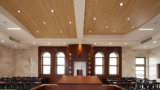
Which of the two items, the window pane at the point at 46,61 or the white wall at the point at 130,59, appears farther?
the window pane at the point at 46,61

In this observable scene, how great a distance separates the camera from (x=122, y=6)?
777 cm

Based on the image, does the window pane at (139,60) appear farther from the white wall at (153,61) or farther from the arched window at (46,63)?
the arched window at (46,63)

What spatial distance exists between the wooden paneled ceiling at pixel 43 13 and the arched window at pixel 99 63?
8.36 metres

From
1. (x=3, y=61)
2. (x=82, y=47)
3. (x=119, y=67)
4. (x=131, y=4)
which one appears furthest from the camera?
(x=119, y=67)

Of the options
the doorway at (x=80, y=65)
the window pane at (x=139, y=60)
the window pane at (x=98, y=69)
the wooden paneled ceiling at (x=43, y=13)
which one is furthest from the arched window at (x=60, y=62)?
the window pane at (x=139, y=60)

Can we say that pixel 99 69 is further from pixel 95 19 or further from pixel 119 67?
pixel 95 19

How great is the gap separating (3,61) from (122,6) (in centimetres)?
1258

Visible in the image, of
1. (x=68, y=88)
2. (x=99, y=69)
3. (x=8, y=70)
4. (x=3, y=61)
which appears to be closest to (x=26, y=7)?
(x=68, y=88)

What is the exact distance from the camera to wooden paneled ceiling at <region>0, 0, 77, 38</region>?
24.4 feet

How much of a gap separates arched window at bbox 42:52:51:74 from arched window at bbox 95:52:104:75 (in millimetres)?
5496

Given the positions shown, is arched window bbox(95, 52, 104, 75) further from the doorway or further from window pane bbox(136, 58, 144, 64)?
window pane bbox(136, 58, 144, 64)

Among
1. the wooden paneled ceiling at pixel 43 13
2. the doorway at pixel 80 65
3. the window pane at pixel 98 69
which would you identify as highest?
the wooden paneled ceiling at pixel 43 13

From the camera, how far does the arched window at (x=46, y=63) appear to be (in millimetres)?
19336

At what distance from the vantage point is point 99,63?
19.5 metres
